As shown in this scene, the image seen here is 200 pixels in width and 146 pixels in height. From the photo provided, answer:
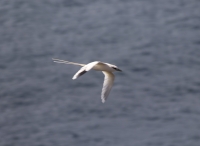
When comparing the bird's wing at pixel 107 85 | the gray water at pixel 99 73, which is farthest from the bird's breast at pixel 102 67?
the gray water at pixel 99 73

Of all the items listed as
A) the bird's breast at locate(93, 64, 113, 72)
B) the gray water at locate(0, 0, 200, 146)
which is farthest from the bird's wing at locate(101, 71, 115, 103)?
the gray water at locate(0, 0, 200, 146)

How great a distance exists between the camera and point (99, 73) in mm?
33594

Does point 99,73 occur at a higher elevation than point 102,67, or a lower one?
lower

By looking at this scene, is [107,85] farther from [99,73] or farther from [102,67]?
[99,73]

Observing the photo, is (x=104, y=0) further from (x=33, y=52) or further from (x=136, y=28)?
(x=33, y=52)

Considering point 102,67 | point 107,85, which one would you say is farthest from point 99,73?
point 102,67

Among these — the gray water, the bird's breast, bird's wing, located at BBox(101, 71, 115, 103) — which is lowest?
the gray water

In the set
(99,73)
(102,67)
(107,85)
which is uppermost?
(102,67)

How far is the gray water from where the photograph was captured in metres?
31.3

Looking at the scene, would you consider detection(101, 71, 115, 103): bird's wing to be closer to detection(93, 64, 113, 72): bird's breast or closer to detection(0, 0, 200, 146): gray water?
detection(93, 64, 113, 72): bird's breast

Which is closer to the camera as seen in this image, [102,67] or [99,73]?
[102,67]

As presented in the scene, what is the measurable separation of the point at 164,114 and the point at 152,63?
4201mm

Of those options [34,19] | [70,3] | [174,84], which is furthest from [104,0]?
[174,84]

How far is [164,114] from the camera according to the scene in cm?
3225
